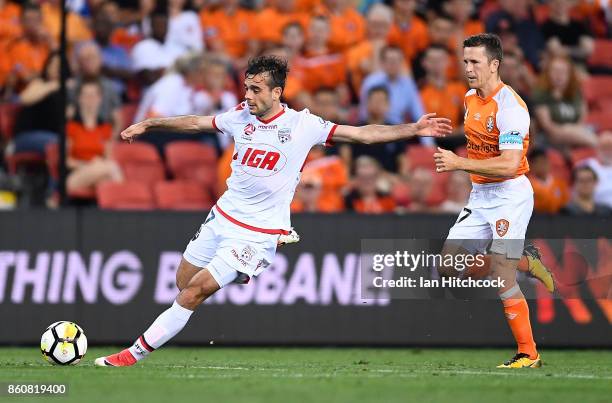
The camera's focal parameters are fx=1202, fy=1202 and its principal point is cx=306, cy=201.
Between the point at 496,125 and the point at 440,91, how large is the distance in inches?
303

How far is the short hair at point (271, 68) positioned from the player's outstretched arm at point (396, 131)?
631 millimetres

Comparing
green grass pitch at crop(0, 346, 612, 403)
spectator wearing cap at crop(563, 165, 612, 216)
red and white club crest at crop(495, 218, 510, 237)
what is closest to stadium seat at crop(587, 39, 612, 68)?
spectator wearing cap at crop(563, 165, 612, 216)

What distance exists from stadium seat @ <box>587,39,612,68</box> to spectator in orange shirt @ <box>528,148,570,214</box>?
3.68 metres

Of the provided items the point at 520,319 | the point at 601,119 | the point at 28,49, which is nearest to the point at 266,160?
the point at 520,319

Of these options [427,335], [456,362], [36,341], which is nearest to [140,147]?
[36,341]

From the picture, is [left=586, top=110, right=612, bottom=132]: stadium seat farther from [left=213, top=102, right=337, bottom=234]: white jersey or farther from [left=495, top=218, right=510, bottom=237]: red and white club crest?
[left=213, top=102, right=337, bottom=234]: white jersey

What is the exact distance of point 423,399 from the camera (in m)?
7.79

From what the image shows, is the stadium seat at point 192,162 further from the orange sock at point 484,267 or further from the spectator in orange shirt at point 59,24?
the orange sock at point 484,267

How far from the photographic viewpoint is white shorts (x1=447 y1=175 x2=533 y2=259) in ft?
34.0

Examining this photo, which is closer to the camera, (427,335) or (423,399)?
(423,399)

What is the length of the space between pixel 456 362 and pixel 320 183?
4626mm

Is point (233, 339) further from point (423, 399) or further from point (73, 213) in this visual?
point (423, 399)

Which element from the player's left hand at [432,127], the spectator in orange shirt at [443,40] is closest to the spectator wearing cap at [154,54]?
the spectator in orange shirt at [443,40]

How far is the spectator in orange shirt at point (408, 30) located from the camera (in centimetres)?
1839
